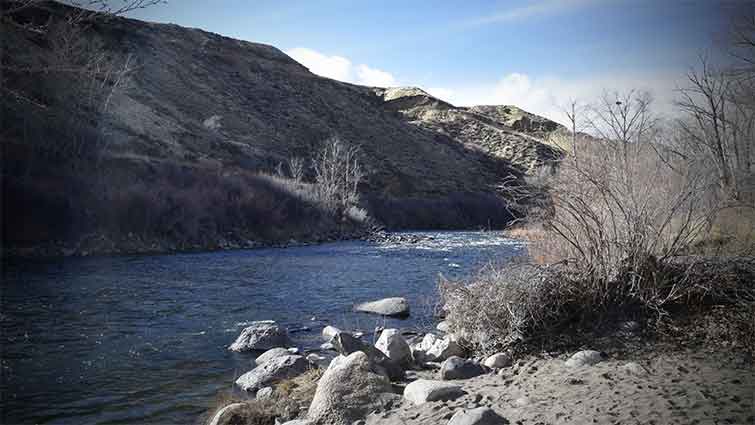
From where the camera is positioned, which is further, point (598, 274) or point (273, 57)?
point (273, 57)

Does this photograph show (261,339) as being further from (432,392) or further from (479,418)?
(479,418)

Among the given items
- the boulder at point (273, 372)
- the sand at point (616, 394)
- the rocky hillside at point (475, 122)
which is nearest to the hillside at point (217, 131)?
the rocky hillside at point (475, 122)

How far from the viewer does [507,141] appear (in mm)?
75812

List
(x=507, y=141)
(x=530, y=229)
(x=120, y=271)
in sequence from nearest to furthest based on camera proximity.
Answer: (x=530, y=229), (x=120, y=271), (x=507, y=141)

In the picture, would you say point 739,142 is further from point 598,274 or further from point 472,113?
point 472,113

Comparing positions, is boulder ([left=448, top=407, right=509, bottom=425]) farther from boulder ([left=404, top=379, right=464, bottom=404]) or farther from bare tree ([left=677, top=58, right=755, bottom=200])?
bare tree ([left=677, top=58, right=755, bottom=200])

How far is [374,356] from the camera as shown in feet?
19.3

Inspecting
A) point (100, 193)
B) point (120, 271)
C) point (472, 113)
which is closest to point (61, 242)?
point (100, 193)

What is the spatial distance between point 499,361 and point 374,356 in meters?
1.40

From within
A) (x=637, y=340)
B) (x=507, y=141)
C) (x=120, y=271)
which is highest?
(x=507, y=141)

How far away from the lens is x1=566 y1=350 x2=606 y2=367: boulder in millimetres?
5008

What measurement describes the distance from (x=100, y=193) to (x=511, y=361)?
22.3 m

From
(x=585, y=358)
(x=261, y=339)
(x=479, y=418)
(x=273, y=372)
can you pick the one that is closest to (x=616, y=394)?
(x=585, y=358)

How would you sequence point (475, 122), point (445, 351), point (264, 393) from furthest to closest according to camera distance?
point (475, 122), point (445, 351), point (264, 393)
